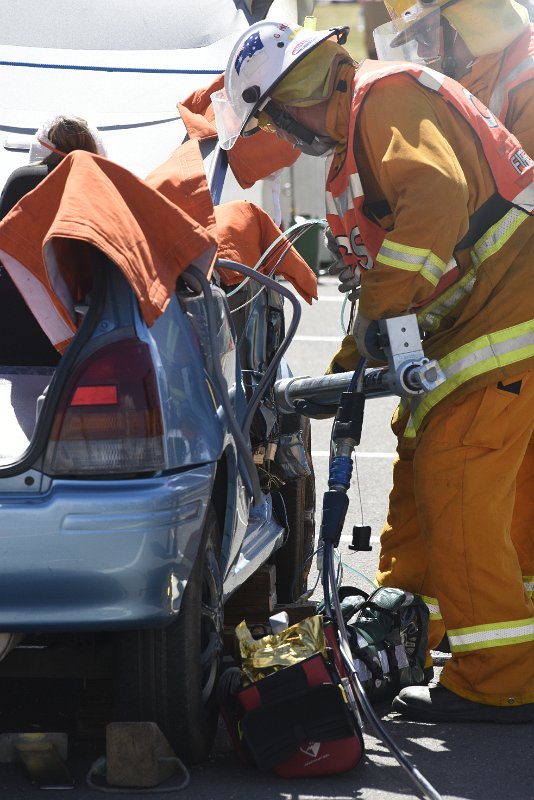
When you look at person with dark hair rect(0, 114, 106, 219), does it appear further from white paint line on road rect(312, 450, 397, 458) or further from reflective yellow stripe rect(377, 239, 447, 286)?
white paint line on road rect(312, 450, 397, 458)

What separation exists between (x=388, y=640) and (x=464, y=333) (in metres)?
0.94

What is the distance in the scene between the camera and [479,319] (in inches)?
155

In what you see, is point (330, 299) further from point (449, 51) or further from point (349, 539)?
point (449, 51)

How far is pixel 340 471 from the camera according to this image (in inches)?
153

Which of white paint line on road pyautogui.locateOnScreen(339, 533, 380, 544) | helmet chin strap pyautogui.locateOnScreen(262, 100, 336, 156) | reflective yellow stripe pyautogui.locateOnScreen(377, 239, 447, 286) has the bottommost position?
white paint line on road pyautogui.locateOnScreen(339, 533, 380, 544)

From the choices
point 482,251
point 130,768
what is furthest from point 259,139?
point 130,768

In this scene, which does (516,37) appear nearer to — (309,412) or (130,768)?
(309,412)

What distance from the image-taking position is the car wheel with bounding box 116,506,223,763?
3.21 metres

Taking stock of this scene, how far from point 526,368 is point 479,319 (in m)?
0.19

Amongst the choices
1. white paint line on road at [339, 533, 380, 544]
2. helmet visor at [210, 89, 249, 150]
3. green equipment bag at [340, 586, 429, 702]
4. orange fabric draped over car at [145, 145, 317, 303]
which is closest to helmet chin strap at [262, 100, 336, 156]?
helmet visor at [210, 89, 249, 150]

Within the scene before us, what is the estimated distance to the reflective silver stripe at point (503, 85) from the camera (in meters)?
4.79

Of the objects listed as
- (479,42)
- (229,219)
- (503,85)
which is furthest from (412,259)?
(479,42)

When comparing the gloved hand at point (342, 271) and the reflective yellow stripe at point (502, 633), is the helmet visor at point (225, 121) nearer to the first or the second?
the gloved hand at point (342, 271)

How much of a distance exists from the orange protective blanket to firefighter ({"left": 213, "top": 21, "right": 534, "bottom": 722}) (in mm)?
824
